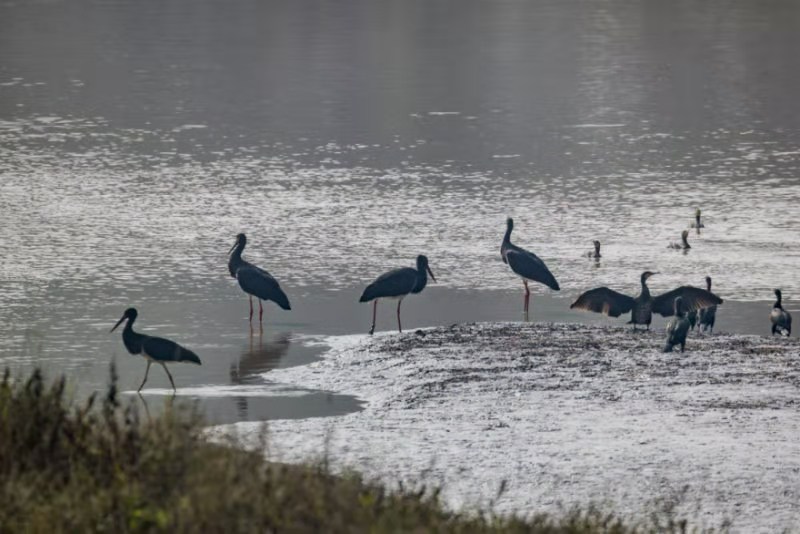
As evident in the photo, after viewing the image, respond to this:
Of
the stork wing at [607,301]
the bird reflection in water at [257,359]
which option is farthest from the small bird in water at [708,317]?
the bird reflection in water at [257,359]

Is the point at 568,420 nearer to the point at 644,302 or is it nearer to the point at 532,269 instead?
the point at 644,302

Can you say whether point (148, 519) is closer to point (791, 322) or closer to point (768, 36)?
point (791, 322)

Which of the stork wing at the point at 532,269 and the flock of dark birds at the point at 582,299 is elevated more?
the stork wing at the point at 532,269

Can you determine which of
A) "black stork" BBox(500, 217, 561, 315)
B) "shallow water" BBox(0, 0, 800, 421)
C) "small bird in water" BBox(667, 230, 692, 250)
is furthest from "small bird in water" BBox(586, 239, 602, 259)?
"black stork" BBox(500, 217, 561, 315)

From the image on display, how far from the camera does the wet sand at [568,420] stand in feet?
42.1

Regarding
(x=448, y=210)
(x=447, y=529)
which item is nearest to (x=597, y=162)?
(x=448, y=210)

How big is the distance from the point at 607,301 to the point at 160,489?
10340 mm

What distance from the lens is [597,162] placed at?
99.2 ft

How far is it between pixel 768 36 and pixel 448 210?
28777 mm

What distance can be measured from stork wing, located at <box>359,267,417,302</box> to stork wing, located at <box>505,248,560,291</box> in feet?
6.23

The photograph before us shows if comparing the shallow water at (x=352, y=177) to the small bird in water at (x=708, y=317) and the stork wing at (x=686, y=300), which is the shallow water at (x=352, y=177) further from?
the stork wing at (x=686, y=300)

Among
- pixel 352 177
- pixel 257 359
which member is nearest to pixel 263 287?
pixel 257 359

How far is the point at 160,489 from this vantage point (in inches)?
355

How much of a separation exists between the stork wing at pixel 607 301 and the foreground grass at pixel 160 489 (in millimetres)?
8434
